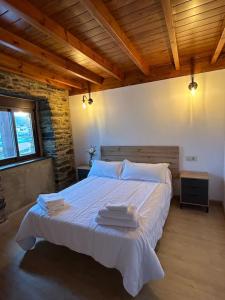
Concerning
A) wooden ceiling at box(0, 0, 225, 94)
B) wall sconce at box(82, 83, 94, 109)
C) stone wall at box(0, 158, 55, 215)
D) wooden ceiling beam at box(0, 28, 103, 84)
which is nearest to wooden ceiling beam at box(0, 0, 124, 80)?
wooden ceiling at box(0, 0, 225, 94)

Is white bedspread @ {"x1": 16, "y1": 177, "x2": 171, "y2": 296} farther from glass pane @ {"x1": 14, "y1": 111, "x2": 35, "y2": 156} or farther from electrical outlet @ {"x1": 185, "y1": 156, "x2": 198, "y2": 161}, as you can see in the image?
glass pane @ {"x1": 14, "y1": 111, "x2": 35, "y2": 156}

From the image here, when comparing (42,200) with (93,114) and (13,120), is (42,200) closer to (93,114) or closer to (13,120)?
(13,120)

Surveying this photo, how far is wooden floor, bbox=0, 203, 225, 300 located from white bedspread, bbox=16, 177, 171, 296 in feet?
0.73

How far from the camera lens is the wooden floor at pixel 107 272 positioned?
1533 mm

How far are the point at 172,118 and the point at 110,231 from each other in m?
2.34

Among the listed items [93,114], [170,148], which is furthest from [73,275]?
[93,114]

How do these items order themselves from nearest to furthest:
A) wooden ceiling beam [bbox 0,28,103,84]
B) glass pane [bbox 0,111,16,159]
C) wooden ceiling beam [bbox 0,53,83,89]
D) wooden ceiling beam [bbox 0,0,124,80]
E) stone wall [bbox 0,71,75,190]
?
wooden ceiling beam [bbox 0,0,124,80] → wooden ceiling beam [bbox 0,28,103,84] → wooden ceiling beam [bbox 0,53,83,89] → glass pane [bbox 0,111,16,159] → stone wall [bbox 0,71,75,190]

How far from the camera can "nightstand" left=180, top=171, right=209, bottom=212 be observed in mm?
2744

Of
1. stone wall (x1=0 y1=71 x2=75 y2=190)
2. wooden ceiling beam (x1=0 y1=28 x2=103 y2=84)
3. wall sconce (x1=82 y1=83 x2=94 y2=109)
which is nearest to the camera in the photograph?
wooden ceiling beam (x1=0 y1=28 x2=103 y2=84)

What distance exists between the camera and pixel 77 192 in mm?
2564

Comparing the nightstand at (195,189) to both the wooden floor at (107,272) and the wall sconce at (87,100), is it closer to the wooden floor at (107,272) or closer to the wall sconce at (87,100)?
the wooden floor at (107,272)

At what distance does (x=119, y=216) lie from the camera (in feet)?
→ 5.32

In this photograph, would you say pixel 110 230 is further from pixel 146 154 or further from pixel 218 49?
pixel 218 49

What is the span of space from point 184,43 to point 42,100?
9.02 feet
